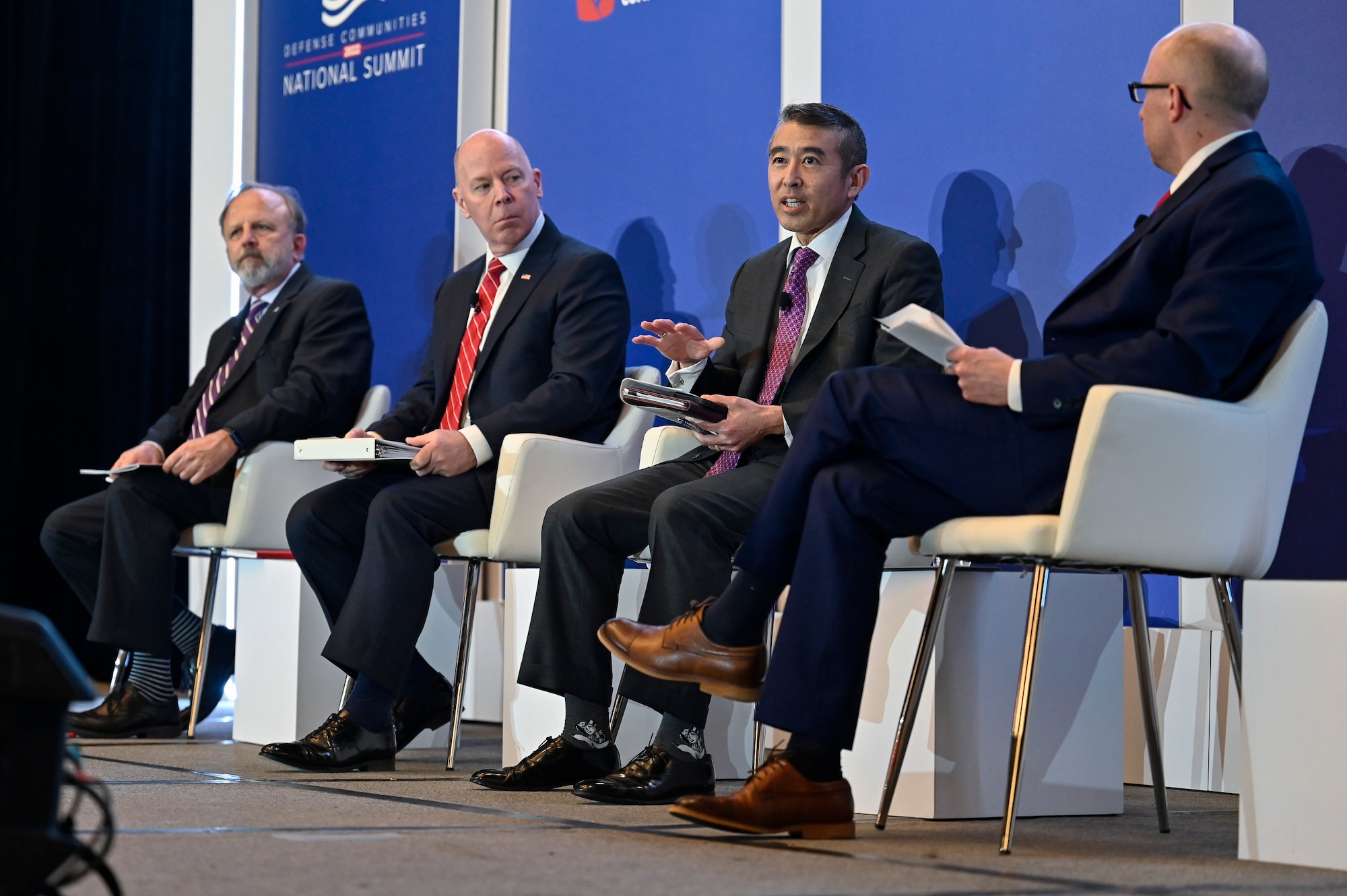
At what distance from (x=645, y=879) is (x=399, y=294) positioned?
377 cm

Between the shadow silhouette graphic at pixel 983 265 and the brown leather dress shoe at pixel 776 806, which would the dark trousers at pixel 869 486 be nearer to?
the brown leather dress shoe at pixel 776 806

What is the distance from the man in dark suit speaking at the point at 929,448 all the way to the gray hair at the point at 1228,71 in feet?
0.27

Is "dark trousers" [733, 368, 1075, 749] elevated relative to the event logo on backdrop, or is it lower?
lower

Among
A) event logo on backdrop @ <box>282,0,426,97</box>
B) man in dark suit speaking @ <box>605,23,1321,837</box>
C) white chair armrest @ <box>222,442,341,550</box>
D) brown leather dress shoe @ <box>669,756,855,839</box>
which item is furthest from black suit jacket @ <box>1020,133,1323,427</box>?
event logo on backdrop @ <box>282,0,426,97</box>

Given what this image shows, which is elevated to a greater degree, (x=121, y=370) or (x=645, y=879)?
(x=121, y=370)

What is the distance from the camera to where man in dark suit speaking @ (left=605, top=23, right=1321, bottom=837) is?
2.37 metres

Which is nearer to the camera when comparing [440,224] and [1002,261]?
[1002,261]

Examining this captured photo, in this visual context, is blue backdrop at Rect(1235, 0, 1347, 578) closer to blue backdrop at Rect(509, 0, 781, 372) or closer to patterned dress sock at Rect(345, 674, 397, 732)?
blue backdrop at Rect(509, 0, 781, 372)

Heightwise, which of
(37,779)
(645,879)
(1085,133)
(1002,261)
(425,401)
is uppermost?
(1085,133)

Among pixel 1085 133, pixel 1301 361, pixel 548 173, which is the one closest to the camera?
pixel 1301 361

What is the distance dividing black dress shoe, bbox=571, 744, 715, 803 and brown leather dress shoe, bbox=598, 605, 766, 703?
16.6 inches

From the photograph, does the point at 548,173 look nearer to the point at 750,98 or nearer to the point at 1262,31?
the point at 750,98

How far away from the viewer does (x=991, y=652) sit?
9.57ft

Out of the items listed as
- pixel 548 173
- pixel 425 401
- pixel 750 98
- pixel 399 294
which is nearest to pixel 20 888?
pixel 425 401
